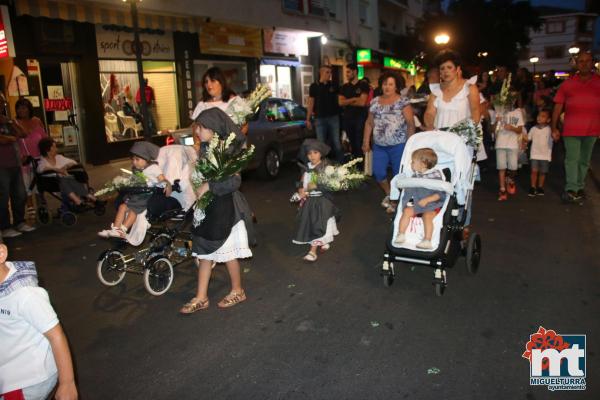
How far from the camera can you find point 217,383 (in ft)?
12.0

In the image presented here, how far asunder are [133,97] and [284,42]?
9.01 meters

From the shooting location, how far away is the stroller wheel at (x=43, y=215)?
27.5ft

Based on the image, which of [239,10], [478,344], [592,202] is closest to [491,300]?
[478,344]

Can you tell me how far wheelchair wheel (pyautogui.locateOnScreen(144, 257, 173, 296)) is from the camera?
5.21m

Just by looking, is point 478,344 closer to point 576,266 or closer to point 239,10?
point 576,266

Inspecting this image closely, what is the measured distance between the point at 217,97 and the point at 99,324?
3.11 m

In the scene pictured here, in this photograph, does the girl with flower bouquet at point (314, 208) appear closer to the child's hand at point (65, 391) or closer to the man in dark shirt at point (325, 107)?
the child's hand at point (65, 391)

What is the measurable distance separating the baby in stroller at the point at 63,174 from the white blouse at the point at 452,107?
5602 mm

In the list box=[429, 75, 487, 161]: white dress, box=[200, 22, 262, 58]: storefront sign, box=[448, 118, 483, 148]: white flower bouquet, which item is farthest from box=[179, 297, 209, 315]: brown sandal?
box=[200, 22, 262, 58]: storefront sign

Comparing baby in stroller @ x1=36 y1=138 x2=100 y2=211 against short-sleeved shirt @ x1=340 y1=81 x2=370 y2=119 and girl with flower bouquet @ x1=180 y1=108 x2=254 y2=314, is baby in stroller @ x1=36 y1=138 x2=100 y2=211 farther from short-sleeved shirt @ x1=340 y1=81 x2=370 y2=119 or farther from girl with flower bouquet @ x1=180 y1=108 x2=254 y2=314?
short-sleeved shirt @ x1=340 y1=81 x2=370 y2=119

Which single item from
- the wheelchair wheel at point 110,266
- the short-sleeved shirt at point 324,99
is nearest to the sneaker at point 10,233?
the wheelchair wheel at point 110,266

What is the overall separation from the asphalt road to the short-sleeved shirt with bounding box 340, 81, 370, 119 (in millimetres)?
4759

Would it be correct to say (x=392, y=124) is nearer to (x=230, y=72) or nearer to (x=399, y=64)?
(x=230, y=72)

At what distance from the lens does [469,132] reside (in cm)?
557
